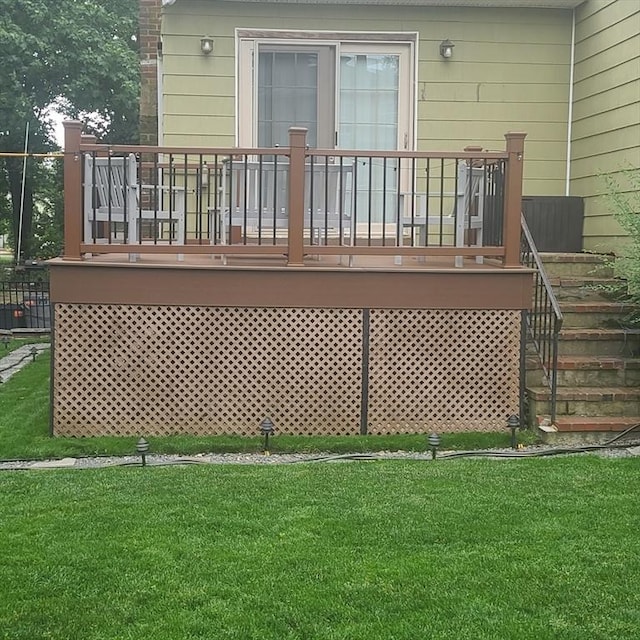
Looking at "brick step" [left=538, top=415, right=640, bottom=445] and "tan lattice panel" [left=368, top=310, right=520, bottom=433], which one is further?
"tan lattice panel" [left=368, top=310, right=520, bottom=433]

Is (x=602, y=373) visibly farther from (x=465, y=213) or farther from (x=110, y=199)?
(x=110, y=199)

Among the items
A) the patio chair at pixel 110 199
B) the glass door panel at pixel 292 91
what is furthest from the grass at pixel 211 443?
the glass door panel at pixel 292 91

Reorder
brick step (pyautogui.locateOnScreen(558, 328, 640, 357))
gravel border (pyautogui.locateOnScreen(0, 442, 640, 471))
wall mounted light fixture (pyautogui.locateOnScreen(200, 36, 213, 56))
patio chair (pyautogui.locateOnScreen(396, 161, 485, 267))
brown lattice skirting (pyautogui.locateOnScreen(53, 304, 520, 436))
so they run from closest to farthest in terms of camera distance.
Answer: gravel border (pyautogui.locateOnScreen(0, 442, 640, 471))
brown lattice skirting (pyautogui.locateOnScreen(53, 304, 520, 436))
patio chair (pyautogui.locateOnScreen(396, 161, 485, 267))
brick step (pyautogui.locateOnScreen(558, 328, 640, 357))
wall mounted light fixture (pyautogui.locateOnScreen(200, 36, 213, 56))

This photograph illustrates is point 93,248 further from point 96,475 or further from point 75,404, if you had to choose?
point 96,475

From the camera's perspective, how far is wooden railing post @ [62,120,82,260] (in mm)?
6105

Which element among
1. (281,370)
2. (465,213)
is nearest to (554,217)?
(465,213)

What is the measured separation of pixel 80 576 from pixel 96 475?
1757mm

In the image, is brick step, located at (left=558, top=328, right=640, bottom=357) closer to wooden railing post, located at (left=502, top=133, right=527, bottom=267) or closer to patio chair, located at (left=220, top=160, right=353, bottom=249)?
wooden railing post, located at (left=502, top=133, right=527, bottom=267)

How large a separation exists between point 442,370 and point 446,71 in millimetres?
3620

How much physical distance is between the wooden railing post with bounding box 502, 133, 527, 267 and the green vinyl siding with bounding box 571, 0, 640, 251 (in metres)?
1.67

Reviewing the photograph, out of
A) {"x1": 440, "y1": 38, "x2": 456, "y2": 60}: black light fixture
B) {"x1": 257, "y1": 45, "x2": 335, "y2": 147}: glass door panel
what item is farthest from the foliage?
{"x1": 257, "y1": 45, "x2": 335, "y2": 147}: glass door panel

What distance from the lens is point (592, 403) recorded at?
20.4ft

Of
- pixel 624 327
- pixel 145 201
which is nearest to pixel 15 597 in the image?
pixel 624 327

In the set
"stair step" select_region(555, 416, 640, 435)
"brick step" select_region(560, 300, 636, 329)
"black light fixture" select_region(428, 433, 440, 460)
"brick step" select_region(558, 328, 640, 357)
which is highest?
"brick step" select_region(560, 300, 636, 329)
